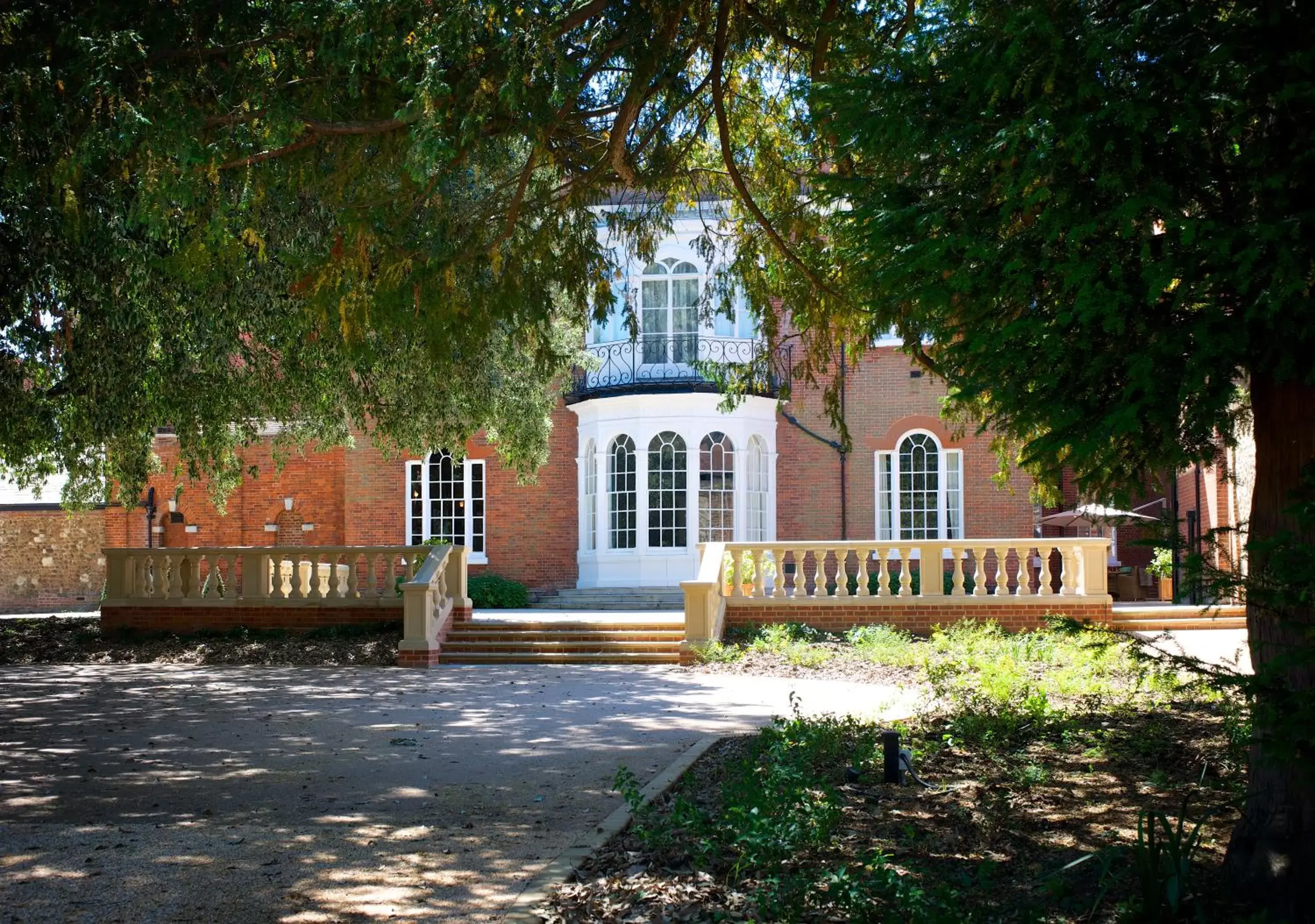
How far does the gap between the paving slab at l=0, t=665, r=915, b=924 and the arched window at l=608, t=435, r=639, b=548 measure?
9.05 m

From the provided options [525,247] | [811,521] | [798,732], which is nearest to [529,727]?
[798,732]

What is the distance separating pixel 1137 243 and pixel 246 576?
15136mm

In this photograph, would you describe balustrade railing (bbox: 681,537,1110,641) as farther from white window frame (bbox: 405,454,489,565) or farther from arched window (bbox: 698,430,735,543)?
white window frame (bbox: 405,454,489,565)

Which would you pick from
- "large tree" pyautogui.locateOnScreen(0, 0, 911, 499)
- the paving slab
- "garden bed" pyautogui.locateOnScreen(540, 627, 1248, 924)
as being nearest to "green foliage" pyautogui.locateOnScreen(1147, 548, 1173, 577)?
"garden bed" pyautogui.locateOnScreen(540, 627, 1248, 924)

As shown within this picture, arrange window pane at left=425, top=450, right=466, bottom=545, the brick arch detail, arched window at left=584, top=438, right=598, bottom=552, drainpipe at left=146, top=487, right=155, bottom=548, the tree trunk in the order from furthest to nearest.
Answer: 1. drainpipe at left=146, top=487, right=155, bottom=548
2. window pane at left=425, top=450, right=466, bottom=545
3. arched window at left=584, top=438, right=598, bottom=552
4. the brick arch detail
5. the tree trunk

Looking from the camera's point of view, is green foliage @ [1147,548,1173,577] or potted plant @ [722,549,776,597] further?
potted plant @ [722,549,776,597]

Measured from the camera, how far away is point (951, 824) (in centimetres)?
556

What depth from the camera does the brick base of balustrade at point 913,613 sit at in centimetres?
1561

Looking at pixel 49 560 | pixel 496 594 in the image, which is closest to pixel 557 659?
pixel 496 594

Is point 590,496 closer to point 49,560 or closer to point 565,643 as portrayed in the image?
point 565,643

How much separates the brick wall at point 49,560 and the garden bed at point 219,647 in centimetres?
1084

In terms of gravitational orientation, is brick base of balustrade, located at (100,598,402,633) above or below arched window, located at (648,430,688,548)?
below

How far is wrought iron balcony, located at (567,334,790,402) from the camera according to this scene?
22.5 m

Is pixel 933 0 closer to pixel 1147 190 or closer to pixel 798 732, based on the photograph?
pixel 1147 190
